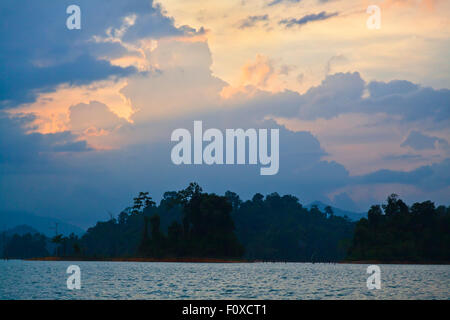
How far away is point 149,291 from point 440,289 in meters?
36.9

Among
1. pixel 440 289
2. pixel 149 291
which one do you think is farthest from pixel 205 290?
pixel 440 289
